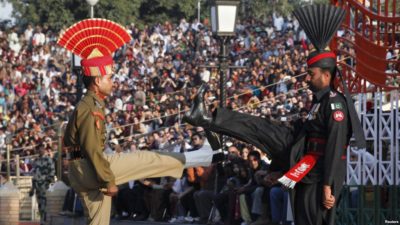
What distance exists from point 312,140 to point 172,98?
862 inches

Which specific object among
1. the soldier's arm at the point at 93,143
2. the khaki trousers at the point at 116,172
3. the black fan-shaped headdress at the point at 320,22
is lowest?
the khaki trousers at the point at 116,172

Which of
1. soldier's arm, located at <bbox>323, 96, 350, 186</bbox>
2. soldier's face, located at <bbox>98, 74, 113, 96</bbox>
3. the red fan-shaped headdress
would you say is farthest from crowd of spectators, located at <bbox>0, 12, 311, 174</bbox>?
soldier's arm, located at <bbox>323, 96, 350, 186</bbox>

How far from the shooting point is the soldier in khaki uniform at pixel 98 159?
11.6 m

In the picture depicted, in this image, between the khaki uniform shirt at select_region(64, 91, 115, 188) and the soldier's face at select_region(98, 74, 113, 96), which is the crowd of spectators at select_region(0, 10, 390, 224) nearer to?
the soldier's face at select_region(98, 74, 113, 96)

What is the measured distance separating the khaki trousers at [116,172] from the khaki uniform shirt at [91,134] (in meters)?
0.18

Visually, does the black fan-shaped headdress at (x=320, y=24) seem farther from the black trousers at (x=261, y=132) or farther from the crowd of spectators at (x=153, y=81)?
the crowd of spectators at (x=153, y=81)

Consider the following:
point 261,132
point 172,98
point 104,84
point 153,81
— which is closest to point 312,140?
point 261,132

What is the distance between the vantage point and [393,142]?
16453 mm

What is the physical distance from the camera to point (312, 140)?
1062 cm

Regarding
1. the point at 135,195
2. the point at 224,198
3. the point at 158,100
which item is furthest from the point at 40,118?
the point at 224,198

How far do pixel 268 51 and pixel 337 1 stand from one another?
16.6 metres

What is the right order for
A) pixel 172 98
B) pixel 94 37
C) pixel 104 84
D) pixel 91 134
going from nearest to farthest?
1. pixel 91 134
2. pixel 104 84
3. pixel 94 37
4. pixel 172 98

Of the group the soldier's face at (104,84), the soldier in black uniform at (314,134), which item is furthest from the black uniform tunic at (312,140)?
the soldier's face at (104,84)

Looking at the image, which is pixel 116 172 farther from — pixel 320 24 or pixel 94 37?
pixel 320 24
